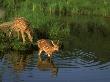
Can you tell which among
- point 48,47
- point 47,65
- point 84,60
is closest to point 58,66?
point 47,65

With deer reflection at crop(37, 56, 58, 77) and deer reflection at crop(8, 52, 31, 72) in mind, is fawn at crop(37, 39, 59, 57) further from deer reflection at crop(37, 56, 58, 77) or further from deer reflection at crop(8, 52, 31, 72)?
deer reflection at crop(8, 52, 31, 72)

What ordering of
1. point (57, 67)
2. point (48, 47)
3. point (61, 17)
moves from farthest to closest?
1. point (61, 17)
2. point (48, 47)
3. point (57, 67)

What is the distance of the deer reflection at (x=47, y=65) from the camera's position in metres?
16.8

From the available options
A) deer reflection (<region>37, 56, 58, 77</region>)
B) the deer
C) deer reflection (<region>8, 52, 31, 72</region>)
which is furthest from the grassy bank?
deer reflection (<region>37, 56, 58, 77</region>)

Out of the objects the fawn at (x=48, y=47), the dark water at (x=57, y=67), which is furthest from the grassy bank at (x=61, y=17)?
the dark water at (x=57, y=67)

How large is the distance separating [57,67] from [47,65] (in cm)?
59

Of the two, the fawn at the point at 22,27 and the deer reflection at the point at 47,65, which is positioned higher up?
the fawn at the point at 22,27

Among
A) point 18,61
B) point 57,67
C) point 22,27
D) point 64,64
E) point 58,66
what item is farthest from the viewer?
point 22,27

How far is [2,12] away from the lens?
28078mm

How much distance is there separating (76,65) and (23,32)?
4.14 m

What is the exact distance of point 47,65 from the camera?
1761 centimetres

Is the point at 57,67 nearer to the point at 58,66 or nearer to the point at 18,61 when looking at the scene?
the point at 58,66

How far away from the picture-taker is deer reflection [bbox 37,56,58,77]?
1676 cm

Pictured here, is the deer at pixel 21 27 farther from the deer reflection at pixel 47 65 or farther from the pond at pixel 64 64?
the deer reflection at pixel 47 65
